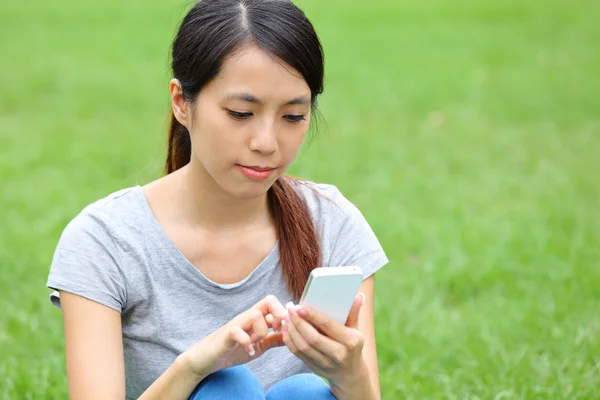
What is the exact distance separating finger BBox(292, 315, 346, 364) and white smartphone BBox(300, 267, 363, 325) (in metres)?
0.04

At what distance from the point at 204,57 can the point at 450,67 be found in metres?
6.43

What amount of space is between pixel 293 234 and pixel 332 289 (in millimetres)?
577

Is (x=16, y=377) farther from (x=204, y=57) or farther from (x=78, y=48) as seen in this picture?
(x=78, y=48)

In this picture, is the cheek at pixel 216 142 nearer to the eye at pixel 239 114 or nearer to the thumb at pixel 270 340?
the eye at pixel 239 114

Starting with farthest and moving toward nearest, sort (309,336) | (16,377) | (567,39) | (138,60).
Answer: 1. (567,39)
2. (138,60)
3. (16,377)
4. (309,336)

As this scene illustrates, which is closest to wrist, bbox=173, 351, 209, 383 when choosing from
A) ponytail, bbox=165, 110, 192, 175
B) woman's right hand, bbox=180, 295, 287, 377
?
woman's right hand, bbox=180, 295, 287, 377

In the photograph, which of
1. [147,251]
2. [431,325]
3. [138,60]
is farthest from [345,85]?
[147,251]

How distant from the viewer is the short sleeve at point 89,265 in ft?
7.52

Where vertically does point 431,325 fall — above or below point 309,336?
below

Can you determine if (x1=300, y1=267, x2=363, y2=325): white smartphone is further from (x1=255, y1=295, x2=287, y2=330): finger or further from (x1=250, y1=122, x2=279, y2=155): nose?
(x1=250, y1=122, x2=279, y2=155): nose

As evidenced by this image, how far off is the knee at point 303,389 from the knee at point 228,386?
90mm

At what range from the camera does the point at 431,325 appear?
157 inches

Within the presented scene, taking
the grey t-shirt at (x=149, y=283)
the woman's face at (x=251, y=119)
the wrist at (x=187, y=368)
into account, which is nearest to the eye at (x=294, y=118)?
the woman's face at (x=251, y=119)

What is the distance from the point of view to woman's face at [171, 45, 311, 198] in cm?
226
